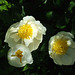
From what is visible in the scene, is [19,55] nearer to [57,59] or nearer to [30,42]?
[30,42]

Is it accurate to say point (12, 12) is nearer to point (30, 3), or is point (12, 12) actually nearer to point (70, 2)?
point (30, 3)

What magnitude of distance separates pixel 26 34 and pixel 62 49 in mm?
299

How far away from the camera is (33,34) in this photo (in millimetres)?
1225

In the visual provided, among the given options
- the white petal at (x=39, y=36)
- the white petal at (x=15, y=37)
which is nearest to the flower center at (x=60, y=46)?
the white petal at (x=39, y=36)

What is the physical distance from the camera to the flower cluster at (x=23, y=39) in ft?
3.79

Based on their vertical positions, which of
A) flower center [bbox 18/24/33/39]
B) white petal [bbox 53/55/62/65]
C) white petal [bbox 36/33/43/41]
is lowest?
white petal [bbox 53/55/62/65]

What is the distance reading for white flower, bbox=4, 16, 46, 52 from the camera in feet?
3.84

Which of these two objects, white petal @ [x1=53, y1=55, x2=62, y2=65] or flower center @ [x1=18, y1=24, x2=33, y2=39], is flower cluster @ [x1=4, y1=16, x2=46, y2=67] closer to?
flower center @ [x1=18, y1=24, x2=33, y2=39]

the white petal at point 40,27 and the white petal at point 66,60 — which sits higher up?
the white petal at point 40,27

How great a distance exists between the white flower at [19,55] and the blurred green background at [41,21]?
118 mm

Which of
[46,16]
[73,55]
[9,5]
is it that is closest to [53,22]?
[46,16]

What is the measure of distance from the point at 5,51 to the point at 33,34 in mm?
296

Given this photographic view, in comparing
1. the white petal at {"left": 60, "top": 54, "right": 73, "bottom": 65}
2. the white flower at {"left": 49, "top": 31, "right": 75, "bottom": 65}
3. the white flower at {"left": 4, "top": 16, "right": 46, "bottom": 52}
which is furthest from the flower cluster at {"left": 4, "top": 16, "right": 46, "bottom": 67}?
the white petal at {"left": 60, "top": 54, "right": 73, "bottom": 65}

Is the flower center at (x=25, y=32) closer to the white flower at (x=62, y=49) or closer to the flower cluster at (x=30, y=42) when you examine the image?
the flower cluster at (x=30, y=42)
